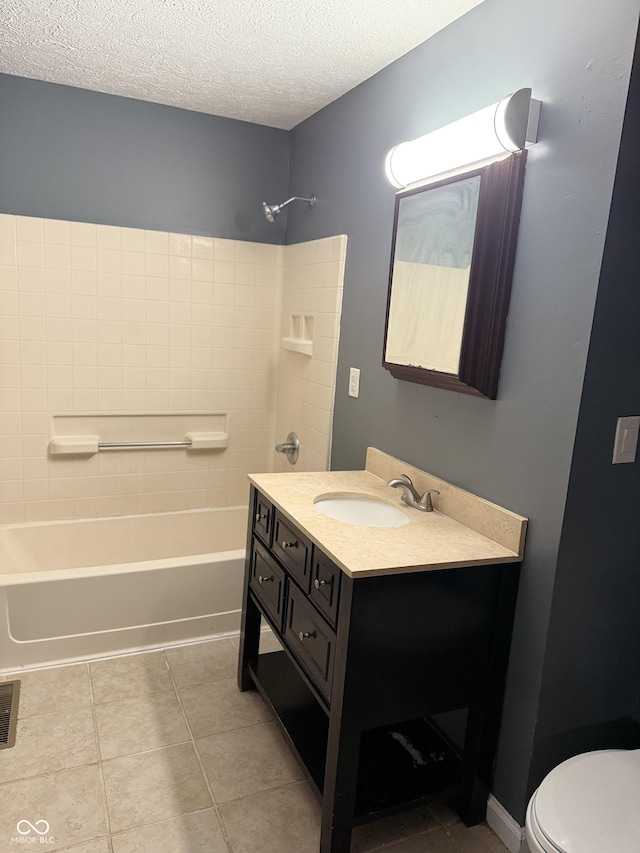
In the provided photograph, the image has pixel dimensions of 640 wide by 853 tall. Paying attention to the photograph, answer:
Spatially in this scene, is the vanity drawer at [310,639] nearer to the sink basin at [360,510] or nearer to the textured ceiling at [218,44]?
the sink basin at [360,510]

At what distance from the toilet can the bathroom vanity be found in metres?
0.33

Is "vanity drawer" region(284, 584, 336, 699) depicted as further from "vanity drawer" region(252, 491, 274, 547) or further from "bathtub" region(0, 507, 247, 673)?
"bathtub" region(0, 507, 247, 673)

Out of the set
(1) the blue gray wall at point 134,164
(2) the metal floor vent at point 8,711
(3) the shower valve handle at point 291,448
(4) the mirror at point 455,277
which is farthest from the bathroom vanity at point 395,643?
(1) the blue gray wall at point 134,164

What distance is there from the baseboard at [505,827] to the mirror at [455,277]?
118 cm

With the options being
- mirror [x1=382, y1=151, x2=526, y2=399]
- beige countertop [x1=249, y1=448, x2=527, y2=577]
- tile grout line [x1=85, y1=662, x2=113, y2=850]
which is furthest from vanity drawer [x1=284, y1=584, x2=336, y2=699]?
mirror [x1=382, y1=151, x2=526, y2=399]

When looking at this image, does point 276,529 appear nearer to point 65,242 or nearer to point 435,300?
point 435,300

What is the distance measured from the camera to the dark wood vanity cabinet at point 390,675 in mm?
1517

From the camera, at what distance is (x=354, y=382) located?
2.54 meters

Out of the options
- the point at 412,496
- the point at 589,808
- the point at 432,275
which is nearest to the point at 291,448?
the point at 412,496

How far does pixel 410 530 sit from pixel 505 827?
86 cm

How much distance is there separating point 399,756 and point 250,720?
59 cm

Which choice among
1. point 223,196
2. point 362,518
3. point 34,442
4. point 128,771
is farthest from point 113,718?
point 223,196

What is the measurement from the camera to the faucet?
1.94m

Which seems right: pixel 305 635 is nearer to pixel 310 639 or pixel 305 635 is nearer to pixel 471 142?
pixel 310 639
